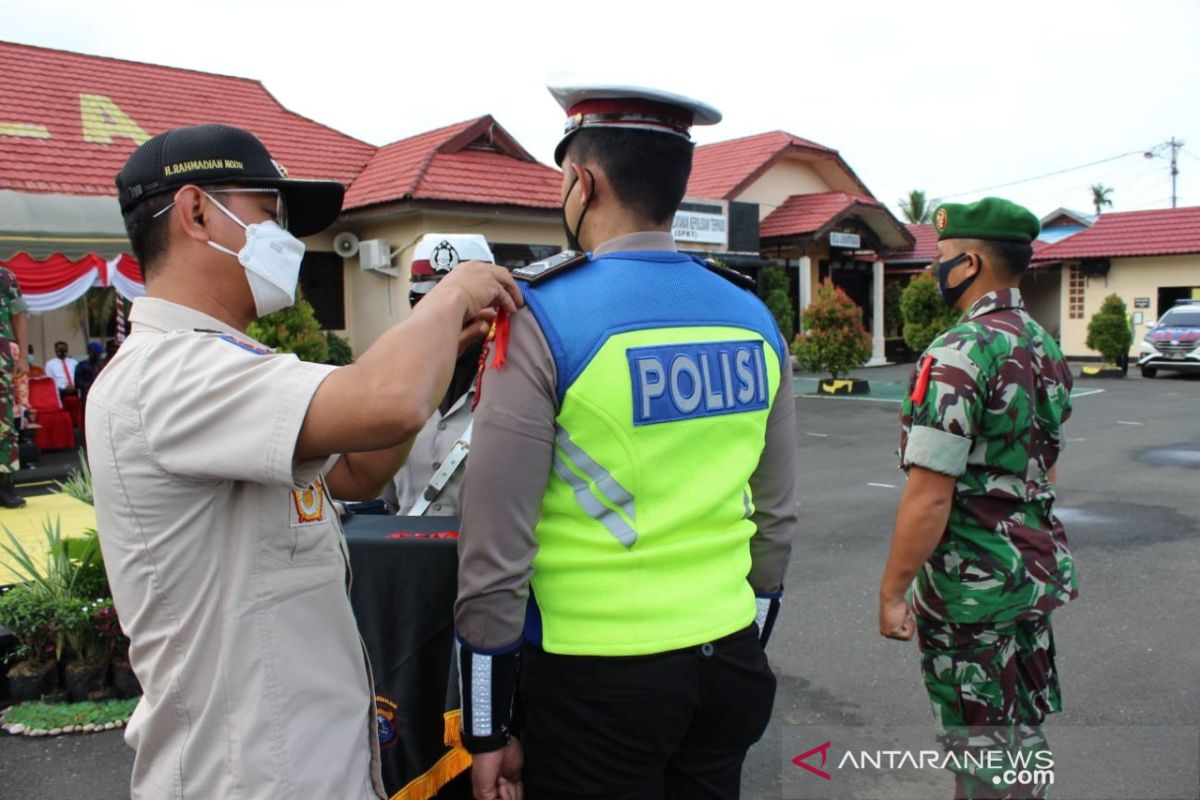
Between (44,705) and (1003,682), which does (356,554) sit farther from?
(44,705)

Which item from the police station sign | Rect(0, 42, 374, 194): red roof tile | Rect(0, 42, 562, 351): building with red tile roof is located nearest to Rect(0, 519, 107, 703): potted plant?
Rect(0, 42, 374, 194): red roof tile

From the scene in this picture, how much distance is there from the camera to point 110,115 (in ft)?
45.3

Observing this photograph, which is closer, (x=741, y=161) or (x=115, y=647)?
(x=115, y=647)

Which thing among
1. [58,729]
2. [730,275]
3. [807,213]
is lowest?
A: [58,729]

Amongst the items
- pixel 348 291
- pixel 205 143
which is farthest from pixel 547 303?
pixel 348 291

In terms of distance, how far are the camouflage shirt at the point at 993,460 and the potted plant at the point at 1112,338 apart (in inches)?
839

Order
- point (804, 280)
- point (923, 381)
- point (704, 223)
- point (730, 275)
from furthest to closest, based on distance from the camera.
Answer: point (804, 280) → point (704, 223) → point (923, 381) → point (730, 275)

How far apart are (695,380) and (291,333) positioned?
349 inches

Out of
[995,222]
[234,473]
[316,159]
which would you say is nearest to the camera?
[234,473]

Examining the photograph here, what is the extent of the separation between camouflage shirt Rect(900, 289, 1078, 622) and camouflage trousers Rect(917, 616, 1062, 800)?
86mm

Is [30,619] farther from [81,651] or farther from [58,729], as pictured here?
[58,729]

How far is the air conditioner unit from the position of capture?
14.2 meters

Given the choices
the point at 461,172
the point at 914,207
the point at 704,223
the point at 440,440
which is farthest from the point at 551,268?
the point at 914,207

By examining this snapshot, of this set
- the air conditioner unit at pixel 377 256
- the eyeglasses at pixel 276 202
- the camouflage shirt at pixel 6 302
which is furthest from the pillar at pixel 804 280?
the eyeglasses at pixel 276 202
